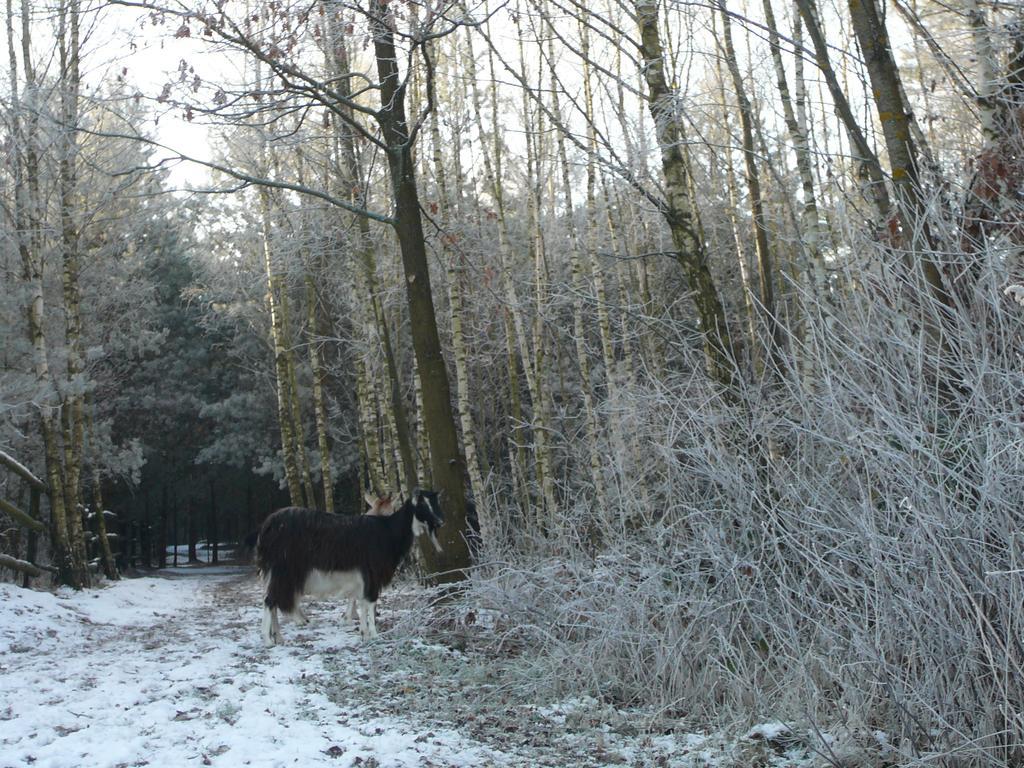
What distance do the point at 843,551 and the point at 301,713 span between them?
133 inches

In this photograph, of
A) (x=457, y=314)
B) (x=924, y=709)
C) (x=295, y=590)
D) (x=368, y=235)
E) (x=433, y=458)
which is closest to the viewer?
(x=924, y=709)

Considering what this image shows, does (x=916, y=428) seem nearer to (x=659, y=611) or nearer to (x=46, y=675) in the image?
(x=659, y=611)

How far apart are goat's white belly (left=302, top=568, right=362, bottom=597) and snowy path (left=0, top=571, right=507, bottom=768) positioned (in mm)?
462

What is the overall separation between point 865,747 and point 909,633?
1.87 ft

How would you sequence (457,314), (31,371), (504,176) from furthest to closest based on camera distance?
(504,176)
(31,371)
(457,314)

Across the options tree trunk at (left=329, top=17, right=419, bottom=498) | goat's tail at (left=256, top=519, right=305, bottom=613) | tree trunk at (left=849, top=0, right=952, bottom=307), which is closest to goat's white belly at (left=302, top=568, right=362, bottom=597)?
goat's tail at (left=256, top=519, right=305, bottom=613)

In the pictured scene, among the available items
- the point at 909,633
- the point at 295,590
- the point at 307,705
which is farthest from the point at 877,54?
the point at 295,590

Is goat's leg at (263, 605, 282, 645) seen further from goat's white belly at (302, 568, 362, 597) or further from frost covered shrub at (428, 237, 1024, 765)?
frost covered shrub at (428, 237, 1024, 765)

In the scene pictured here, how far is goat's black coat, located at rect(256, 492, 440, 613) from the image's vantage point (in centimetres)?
859

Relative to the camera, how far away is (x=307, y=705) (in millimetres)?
5754

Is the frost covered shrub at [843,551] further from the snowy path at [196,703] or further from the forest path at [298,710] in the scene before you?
the snowy path at [196,703]

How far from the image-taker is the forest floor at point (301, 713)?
4.54 metres

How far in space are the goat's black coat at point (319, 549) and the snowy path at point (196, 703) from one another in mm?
573

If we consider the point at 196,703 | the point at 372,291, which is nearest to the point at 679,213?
the point at 196,703
